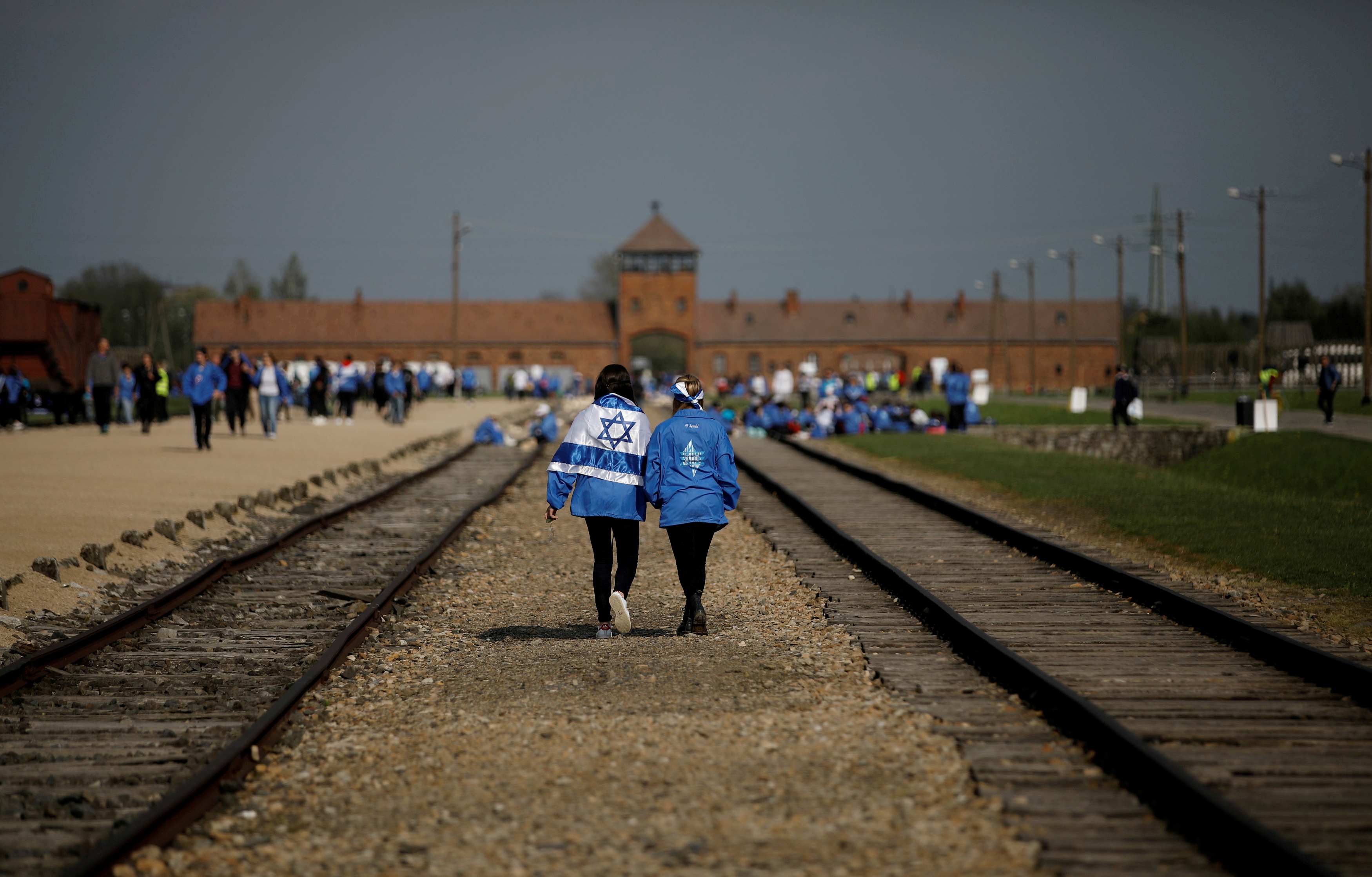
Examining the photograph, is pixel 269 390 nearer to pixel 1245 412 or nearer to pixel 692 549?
pixel 692 549

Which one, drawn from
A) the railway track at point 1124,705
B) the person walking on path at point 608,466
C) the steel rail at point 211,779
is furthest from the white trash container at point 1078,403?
the steel rail at point 211,779

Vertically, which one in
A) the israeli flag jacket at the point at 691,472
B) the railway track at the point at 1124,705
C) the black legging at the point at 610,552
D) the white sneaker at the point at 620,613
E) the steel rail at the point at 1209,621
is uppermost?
Answer: the israeli flag jacket at the point at 691,472

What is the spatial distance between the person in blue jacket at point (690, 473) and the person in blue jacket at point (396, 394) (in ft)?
94.6

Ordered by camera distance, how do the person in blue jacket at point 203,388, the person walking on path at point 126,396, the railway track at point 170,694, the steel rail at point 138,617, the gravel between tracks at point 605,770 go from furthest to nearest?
the person walking on path at point 126,396, the person in blue jacket at point 203,388, the steel rail at point 138,617, the railway track at point 170,694, the gravel between tracks at point 605,770

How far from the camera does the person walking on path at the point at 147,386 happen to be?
2714 cm

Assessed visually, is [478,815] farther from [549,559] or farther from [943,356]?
[943,356]

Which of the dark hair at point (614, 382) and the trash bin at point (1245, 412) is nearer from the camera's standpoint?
the dark hair at point (614, 382)

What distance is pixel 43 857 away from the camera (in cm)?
436

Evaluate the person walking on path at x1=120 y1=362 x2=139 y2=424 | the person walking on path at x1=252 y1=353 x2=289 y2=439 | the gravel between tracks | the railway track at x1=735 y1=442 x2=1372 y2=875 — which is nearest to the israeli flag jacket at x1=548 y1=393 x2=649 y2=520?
the gravel between tracks

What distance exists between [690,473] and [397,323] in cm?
8866

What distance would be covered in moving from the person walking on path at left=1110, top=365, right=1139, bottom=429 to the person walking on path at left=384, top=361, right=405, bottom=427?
66.8 feet

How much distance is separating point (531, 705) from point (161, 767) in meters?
1.84

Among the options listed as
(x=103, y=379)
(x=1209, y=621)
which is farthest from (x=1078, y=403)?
(x=1209, y=621)

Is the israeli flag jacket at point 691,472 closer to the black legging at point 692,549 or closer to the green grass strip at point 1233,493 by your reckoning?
the black legging at point 692,549
